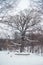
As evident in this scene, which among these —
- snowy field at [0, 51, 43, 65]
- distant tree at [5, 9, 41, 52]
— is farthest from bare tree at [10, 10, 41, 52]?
snowy field at [0, 51, 43, 65]

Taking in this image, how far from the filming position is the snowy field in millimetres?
1598

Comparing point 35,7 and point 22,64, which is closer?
point 22,64

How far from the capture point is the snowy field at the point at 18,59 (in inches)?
62.9

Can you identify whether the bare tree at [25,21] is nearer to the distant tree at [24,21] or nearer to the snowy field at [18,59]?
the distant tree at [24,21]

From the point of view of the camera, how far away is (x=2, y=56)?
1.63 metres

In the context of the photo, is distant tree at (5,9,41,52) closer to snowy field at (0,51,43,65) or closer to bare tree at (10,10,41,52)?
bare tree at (10,10,41,52)

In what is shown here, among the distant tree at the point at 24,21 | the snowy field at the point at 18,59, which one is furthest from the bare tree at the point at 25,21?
the snowy field at the point at 18,59

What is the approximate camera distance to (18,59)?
1.61 m

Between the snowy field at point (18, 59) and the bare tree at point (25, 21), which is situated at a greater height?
the bare tree at point (25, 21)

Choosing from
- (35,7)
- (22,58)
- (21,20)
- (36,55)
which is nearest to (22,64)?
(22,58)

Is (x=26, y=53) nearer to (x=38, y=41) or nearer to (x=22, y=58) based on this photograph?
(x=22, y=58)

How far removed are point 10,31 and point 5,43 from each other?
138mm

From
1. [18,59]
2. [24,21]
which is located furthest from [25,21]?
[18,59]

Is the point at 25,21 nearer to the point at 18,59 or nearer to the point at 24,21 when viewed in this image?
the point at 24,21
